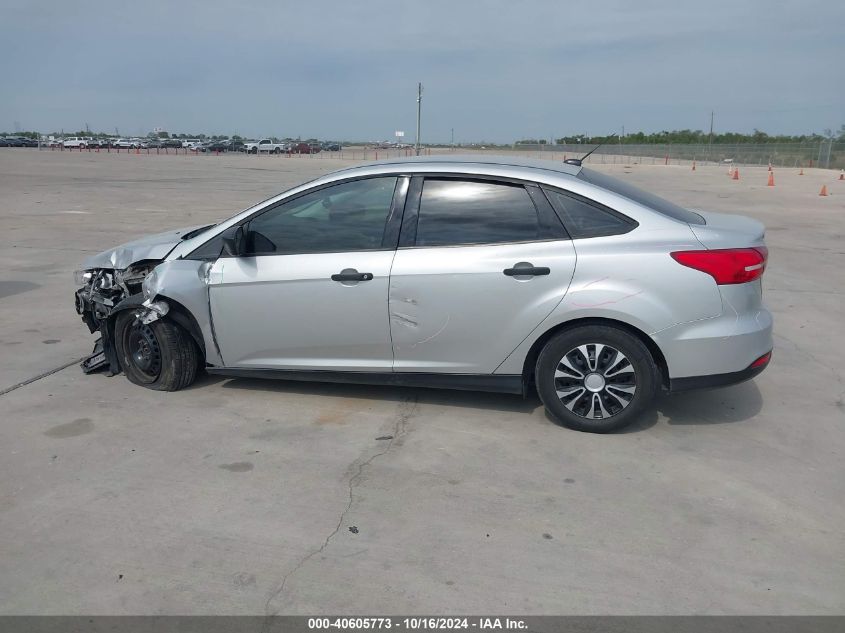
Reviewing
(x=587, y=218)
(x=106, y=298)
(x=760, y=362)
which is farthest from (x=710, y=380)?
(x=106, y=298)

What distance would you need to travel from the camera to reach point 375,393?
5355 mm

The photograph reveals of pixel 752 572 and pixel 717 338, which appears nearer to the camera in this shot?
pixel 752 572

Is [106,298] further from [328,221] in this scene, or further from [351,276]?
[351,276]

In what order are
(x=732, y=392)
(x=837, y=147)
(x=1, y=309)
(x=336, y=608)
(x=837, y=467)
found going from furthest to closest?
(x=837, y=147), (x=1, y=309), (x=732, y=392), (x=837, y=467), (x=336, y=608)

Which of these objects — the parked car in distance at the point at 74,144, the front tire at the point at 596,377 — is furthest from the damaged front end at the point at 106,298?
the parked car in distance at the point at 74,144

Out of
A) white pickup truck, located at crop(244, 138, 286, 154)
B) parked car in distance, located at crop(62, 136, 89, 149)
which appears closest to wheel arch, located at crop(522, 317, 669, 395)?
white pickup truck, located at crop(244, 138, 286, 154)

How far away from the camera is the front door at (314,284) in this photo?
4.75m

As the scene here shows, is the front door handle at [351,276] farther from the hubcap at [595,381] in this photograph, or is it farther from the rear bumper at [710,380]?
the rear bumper at [710,380]

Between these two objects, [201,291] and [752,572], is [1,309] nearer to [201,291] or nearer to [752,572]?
[201,291]

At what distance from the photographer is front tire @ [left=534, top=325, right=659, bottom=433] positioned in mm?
4441

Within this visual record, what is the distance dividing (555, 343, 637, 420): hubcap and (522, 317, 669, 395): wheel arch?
0.14 meters

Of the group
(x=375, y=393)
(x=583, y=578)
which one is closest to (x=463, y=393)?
(x=375, y=393)

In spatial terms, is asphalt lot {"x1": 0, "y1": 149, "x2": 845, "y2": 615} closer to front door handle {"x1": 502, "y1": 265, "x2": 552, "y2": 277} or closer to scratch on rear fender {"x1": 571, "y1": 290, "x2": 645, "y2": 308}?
Result: scratch on rear fender {"x1": 571, "y1": 290, "x2": 645, "y2": 308}

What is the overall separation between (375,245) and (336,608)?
2.42 metres
